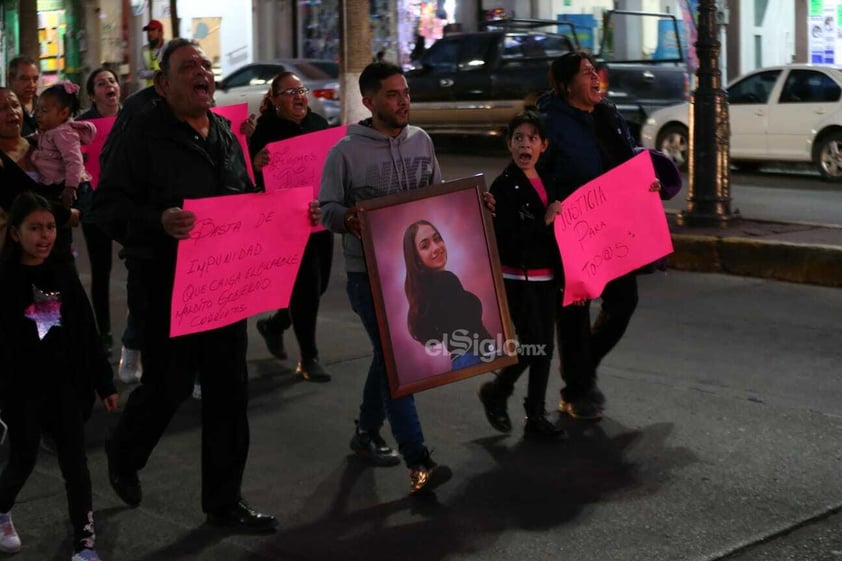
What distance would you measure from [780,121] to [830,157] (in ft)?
3.07

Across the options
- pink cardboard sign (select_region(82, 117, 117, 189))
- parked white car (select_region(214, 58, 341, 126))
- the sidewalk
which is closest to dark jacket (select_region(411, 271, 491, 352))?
pink cardboard sign (select_region(82, 117, 117, 189))

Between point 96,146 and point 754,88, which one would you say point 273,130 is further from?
point 754,88

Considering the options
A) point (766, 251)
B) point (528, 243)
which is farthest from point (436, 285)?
point (766, 251)

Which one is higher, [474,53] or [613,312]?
[474,53]

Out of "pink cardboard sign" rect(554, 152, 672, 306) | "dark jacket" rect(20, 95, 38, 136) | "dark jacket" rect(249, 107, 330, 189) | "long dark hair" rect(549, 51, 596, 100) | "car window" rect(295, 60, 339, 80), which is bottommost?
"pink cardboard sign" rect(554, 152, 672, 306)

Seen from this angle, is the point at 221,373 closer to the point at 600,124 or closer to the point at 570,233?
the point at 570,233

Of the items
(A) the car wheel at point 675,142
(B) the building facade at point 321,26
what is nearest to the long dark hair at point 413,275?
(A) the car wheel at point 675,142

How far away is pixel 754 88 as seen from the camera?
698 inches

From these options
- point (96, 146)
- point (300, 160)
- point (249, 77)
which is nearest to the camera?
point (300, 160)

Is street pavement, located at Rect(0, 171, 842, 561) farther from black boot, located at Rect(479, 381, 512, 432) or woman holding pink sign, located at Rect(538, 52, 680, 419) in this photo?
woman holding pink sign, located at Rect(538, 52, 680, 419)

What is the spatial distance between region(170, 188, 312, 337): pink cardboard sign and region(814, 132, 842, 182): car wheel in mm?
12245

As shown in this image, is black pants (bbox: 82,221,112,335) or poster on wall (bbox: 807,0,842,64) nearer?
black pants (bbox: 82,221,112,335)

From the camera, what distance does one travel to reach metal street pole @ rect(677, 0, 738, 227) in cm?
1180

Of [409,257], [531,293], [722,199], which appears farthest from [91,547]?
[722,199]
